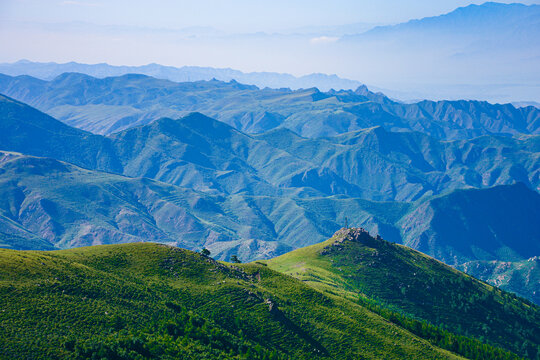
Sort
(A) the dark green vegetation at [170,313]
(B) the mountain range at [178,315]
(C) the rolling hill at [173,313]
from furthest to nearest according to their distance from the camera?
(B) the mountain range at [178,315] → (C) the rolling hill at [173,313] → (A) the dark green vegetation at [170,313]

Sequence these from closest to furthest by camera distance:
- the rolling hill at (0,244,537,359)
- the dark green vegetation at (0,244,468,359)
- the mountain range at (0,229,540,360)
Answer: the dark green vegetation at (0,244,468,359), the rolling hill at (0,244,537,359), the mountain range at (0,229,540,360)

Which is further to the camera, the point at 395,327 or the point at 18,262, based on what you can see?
the point at 395,327

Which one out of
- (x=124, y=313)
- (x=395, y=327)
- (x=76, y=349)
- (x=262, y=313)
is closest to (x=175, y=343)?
(x=124, y=313)

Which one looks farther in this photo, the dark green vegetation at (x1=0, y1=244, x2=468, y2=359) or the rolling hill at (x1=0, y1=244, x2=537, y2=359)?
the rolling hill at (x1=0, y1=244, x2=537, y2=359)

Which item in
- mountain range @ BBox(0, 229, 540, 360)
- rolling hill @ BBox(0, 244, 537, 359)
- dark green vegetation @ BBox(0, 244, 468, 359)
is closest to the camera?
dark green vegetation @ BBox(0, 244, 468, 359)

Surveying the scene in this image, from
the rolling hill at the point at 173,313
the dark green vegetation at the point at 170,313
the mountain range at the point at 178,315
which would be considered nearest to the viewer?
the dark green vegetation at the point at 170,313

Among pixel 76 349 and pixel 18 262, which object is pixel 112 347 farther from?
pixel 18 262

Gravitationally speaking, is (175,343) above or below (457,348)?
above

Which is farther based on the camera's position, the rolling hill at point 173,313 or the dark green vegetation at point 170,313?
the rolling hill at point 173,313
